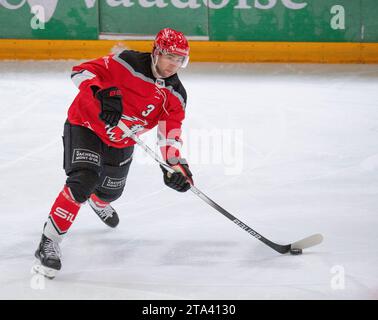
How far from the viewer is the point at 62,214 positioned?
3.42 meters

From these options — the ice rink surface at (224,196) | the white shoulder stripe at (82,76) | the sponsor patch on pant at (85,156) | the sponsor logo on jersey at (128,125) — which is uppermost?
the white shoulder stripe at (82,76)

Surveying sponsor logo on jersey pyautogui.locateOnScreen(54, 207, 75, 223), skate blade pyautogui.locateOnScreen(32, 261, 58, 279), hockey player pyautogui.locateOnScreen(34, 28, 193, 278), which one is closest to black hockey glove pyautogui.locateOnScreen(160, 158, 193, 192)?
hockey player pyautogui.locateOnScreen(34, 28, 193, 278)

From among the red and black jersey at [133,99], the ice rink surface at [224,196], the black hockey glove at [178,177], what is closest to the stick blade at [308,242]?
the ice rink surface at [224,196]

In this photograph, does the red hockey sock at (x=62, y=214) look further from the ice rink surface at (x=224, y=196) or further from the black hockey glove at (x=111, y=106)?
the black hockey glove at (x=111, y=106)

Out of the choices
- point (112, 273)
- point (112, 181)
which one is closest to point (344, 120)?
point (112, 181)

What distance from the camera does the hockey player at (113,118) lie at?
3.44 metres

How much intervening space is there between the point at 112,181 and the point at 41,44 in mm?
4061

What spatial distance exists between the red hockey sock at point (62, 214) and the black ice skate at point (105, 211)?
0.64 meters

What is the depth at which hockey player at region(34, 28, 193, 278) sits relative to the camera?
3.44 meters

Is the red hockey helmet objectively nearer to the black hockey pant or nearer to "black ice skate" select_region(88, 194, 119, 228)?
the black hockey pant

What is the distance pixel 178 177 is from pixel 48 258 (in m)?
0.62

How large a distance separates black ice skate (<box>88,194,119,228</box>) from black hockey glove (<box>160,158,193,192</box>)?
0.52 meters

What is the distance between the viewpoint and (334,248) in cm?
376

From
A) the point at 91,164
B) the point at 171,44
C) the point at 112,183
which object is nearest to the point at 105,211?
the point at 112,183
